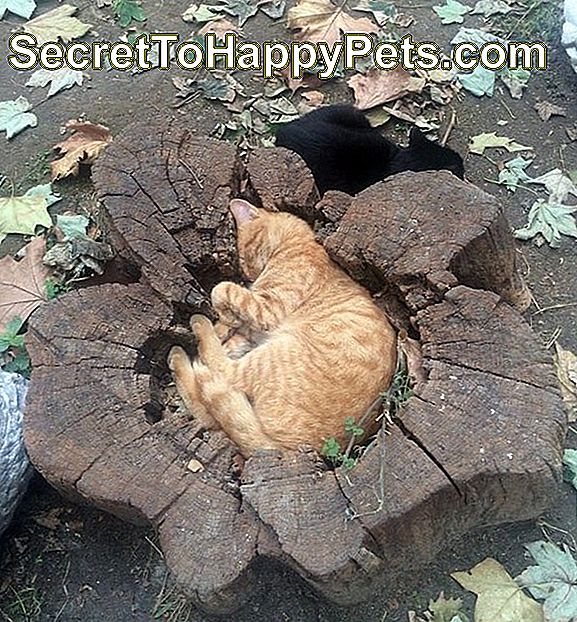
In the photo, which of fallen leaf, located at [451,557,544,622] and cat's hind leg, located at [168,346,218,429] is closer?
fallen leaf, located at [451,557,544,622]

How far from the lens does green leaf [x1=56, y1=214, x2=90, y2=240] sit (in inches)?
135

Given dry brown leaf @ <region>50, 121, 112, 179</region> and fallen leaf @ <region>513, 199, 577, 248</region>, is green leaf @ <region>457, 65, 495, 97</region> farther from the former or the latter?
dry brown leaf @ <region>50, 121, 112, 179</region>

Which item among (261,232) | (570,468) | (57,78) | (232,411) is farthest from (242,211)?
(57,78)

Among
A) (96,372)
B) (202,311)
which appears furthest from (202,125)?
(96,372)

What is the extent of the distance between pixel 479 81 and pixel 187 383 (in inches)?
93.2

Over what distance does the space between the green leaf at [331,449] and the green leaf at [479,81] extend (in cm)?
239

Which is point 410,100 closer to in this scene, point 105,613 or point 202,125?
point 202,125

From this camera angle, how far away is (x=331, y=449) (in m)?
2.45

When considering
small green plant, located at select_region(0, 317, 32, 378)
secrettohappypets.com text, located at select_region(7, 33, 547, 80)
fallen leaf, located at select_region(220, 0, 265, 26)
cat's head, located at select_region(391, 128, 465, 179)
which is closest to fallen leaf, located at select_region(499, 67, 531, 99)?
secrettohappypets.com text, located at select_region(7, 33, 547, 80)

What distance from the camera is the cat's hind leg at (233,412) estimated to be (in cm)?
254

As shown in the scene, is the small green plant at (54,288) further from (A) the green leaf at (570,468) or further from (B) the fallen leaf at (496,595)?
(A) the green leaf at (570,468)

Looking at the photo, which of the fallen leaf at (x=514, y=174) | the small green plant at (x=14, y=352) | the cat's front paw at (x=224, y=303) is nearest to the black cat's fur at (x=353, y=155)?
the fallen leaf at (x=514, y=174)

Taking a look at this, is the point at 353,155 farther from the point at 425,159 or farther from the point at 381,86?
the point at 381,86

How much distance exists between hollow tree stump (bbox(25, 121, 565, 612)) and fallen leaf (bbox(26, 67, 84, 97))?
1.42m
